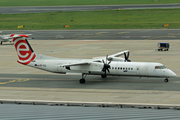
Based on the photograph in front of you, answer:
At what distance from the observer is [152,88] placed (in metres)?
38.7

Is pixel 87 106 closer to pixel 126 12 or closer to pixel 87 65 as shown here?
pixel 87 65

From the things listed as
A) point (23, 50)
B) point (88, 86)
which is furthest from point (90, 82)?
point (23, 50)

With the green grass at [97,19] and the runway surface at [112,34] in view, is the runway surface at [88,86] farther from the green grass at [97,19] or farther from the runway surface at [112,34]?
the green grass at [97,19]

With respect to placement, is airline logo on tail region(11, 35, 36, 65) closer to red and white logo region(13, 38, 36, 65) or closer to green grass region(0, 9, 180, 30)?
red and white logo region(13, 38, 36, 65)

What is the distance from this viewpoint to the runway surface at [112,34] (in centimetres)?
9125

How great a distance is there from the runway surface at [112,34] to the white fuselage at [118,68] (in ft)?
157

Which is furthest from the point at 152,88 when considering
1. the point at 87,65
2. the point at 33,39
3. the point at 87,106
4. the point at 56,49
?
the point at 33,39

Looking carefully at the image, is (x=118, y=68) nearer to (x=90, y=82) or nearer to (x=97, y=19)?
(x=90, y=82)

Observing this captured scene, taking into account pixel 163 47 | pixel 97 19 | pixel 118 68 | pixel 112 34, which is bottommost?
pixel 118 68

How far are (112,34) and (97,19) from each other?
3563 centimetres

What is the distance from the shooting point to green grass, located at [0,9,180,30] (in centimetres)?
11956

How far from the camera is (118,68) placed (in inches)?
1667

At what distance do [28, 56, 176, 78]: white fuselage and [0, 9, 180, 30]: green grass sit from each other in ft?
239

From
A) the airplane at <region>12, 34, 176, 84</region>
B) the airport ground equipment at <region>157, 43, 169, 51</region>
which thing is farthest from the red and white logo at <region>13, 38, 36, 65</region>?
the airport ground equipment at <region>157, 43, 169, 51</region>
